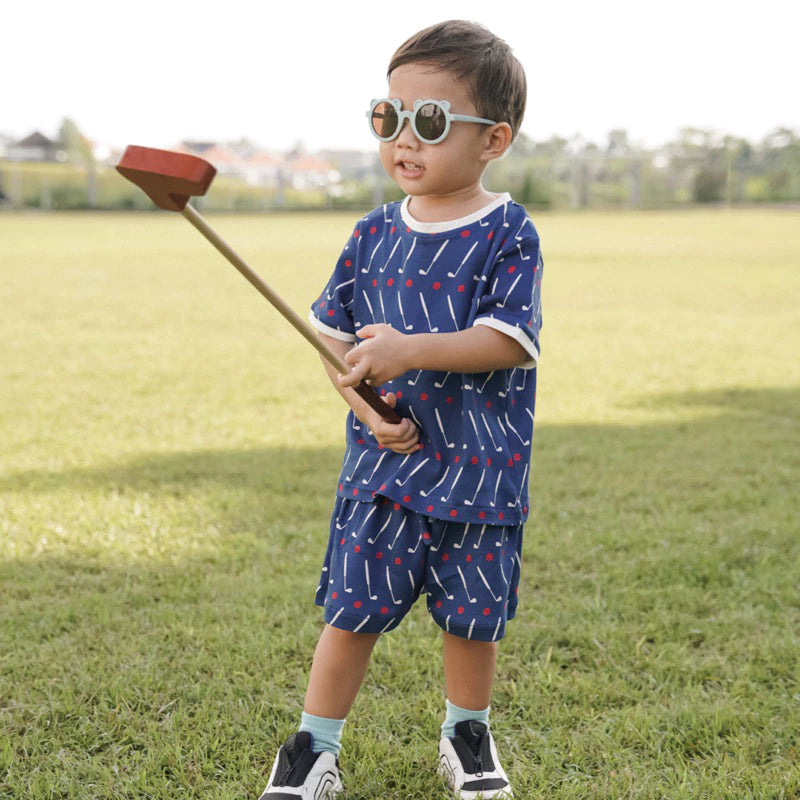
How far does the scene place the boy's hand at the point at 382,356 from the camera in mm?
1842

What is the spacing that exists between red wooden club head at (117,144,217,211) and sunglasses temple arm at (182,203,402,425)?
7cm

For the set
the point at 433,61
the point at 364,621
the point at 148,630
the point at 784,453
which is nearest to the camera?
the point at 433,61

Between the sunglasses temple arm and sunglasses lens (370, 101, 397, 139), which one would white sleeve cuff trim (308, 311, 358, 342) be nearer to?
the sunglasses temple arm

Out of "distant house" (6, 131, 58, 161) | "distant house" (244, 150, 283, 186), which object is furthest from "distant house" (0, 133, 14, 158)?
"distant house" (244, 150, 283, 186)

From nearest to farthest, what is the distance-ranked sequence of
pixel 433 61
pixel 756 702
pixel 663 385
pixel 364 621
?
pixel 433 61
pixel 364 621
pixel 756 702
pixel 663 385

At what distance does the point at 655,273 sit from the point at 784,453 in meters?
10.5

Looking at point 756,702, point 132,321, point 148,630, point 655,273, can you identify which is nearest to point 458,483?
point 756,702

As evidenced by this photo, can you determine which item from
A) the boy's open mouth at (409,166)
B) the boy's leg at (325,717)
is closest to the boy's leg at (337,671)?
the boy's leg at (325,717)

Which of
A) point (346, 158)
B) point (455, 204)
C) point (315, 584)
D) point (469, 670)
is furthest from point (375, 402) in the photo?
point (346, 158)

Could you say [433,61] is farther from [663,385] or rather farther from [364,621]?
[663,385]

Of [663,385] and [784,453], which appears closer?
[784,453]

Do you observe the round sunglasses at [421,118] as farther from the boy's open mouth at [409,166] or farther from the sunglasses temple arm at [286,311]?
the sunglasses temple arm at [286,311]

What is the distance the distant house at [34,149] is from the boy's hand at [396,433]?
97.9 metres

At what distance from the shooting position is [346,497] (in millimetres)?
2076
